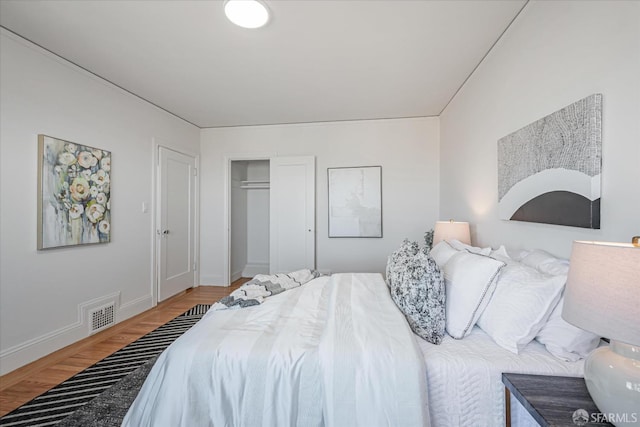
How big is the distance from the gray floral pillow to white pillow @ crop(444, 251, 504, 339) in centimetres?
5

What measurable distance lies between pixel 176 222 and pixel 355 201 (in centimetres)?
265

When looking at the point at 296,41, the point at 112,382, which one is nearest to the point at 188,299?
the point at 112,382

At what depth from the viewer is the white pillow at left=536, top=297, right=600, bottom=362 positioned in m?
1.06

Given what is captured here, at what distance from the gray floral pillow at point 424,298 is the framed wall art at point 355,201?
2.36 metres

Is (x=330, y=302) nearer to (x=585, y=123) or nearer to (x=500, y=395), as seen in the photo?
(x=500, y=395)

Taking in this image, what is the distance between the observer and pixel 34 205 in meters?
2.10

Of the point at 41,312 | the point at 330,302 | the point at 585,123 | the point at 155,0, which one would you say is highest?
the point at 155,0

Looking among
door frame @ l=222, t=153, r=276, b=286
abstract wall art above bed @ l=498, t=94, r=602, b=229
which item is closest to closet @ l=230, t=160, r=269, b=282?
door frame @ l=222, t=153, r=276, b=286

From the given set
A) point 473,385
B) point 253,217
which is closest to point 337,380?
point 473,385

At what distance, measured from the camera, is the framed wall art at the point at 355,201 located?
12.6 ft

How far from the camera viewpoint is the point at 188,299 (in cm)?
360

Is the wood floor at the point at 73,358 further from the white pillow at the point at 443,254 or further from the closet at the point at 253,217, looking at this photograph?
the white pillow at the point at 443,254

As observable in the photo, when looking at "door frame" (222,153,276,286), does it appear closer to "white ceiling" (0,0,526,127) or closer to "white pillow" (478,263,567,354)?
"white ceiling" (0,0,526,127)

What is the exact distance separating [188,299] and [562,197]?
4048mm
